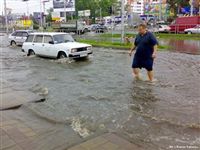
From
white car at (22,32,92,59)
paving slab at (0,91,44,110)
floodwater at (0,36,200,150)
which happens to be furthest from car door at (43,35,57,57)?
paving slab at (0,91,44,110)

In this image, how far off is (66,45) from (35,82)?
573cm

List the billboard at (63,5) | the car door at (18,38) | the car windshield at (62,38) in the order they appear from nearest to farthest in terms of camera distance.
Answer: the car windshield at (62,38) → the car door at (18,38) → the billboard at (63,5)

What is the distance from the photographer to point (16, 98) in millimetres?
7668

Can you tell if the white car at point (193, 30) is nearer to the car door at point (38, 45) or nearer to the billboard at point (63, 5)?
the car door at point (38, 45)

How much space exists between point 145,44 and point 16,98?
4.30m

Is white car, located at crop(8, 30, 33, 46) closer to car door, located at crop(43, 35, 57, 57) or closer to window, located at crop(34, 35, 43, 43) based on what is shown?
window, located at crop(34, 35, 43, 43)

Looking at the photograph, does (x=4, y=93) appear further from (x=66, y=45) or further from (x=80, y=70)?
(x=66, y=45)

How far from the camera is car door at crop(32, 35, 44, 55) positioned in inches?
666

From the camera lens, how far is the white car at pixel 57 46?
15.4m

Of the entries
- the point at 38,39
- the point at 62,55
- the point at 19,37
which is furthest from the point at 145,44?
the point at 19,37

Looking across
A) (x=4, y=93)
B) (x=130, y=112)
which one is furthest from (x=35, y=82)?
(x=130, y=112)

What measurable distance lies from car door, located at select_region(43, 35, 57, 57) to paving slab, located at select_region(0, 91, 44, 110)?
7.81 meters

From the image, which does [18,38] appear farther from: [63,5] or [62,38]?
[63,5]

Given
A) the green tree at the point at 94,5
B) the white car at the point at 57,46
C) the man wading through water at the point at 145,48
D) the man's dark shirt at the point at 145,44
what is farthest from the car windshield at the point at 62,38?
the green tree at the point at 94,5
